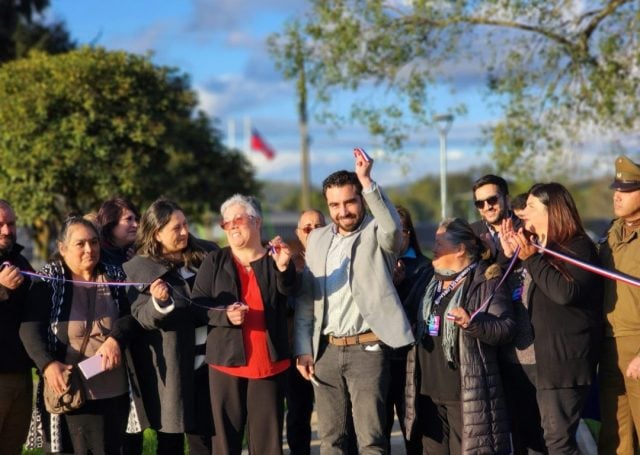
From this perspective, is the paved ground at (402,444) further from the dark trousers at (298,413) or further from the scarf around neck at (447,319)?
the scarf around neck at (447,319)

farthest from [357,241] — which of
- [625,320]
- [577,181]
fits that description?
[577,181]

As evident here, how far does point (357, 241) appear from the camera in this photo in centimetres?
609

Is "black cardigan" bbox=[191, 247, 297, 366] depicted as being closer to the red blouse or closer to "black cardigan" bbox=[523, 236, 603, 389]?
the red blouse

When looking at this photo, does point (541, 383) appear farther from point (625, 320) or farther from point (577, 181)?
point (577, 181)

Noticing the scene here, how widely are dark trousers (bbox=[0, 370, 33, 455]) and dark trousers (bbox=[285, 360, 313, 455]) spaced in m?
2.10

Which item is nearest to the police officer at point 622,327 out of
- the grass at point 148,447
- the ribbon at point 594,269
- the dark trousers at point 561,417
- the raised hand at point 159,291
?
the ribbon at point 594,269

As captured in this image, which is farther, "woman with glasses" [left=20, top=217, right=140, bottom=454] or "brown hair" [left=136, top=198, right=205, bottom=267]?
"brown hair" [left=136, top=198, right=205, bottom=267]

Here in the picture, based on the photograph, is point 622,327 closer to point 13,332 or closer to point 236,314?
point 236,314

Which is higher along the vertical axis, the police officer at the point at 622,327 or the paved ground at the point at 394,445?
the police officer at the point at 622,327

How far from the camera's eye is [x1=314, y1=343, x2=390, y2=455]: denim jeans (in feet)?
19.9

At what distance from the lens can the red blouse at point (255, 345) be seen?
6148 mm

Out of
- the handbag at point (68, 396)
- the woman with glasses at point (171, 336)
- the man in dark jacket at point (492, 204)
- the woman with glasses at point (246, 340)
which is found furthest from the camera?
the man in dark jacket at point (492, 204)

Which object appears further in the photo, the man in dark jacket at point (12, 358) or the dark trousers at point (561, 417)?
the man in dark jacket at point (12, 358)

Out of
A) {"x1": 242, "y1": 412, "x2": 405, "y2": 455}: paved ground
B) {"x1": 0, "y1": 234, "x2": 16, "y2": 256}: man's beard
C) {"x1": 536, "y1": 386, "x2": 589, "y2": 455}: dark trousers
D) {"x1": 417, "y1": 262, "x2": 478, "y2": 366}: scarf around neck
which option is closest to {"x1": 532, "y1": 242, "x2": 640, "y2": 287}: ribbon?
{"x1": 417, "y1": 262, "x2": 478, "y2": 366}: scarf around neck
